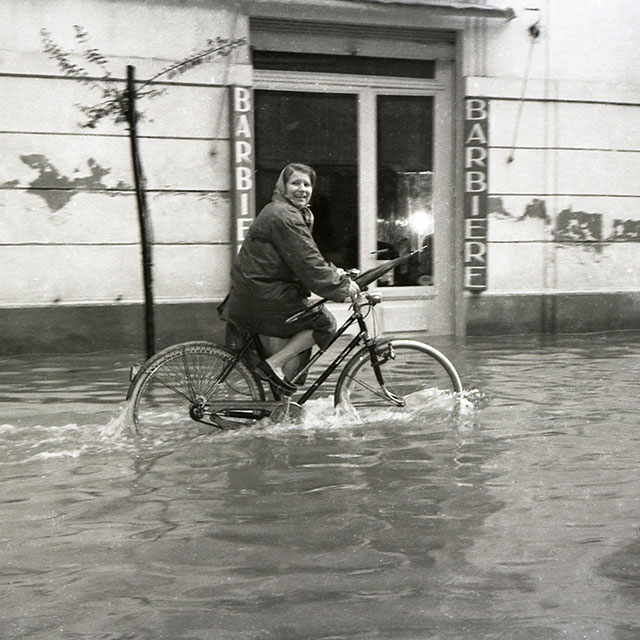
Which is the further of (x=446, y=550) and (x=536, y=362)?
(x=536, y=362)

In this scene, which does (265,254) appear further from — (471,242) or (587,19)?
(587,19)

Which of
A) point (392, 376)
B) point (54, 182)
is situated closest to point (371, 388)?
point (392, 376)

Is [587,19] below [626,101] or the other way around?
the other way around

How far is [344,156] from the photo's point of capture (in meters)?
12.6

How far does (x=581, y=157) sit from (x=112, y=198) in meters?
5.50

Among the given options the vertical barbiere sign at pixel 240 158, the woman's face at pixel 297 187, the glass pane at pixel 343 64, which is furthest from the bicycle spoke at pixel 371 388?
the glass pane at pixel 343 64

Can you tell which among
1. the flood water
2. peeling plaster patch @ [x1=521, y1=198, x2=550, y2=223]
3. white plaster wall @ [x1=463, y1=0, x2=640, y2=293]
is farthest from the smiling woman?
peeling plaster patch @ [x1=521, y1=198, x2=550, y2=223]

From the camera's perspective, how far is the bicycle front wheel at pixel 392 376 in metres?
6.74

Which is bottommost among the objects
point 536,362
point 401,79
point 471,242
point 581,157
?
point 536,362

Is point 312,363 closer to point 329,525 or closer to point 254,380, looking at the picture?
point 254,380

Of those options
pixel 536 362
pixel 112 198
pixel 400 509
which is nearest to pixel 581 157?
pixel 536 362

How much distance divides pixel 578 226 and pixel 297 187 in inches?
290

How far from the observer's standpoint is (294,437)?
6.46m

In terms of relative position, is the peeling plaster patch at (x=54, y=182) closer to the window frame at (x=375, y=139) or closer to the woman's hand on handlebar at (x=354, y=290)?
the window frame at (x=375, y=139)
